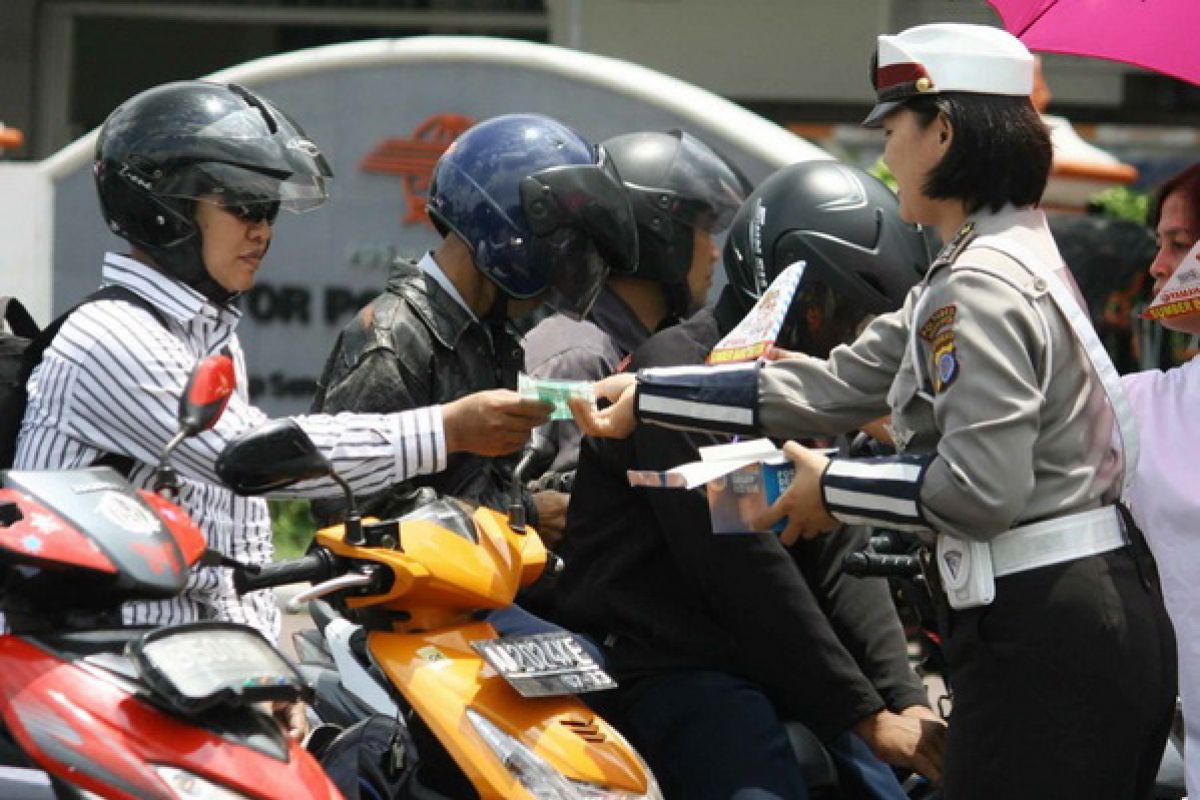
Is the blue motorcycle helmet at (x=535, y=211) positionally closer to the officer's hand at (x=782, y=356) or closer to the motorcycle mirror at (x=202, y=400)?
the officer's hand at (x=782, y=356)

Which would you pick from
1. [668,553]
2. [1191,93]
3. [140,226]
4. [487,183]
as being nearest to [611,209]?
[487,183]

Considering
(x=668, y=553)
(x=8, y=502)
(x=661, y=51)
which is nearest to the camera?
(x=8, y=502)

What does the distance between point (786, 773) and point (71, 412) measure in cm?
142

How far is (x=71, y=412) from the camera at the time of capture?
363 cm

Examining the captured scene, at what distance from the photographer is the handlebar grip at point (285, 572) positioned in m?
3.27

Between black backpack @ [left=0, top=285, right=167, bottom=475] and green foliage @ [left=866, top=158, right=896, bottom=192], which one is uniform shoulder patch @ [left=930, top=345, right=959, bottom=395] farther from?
green foliage @ [left=866, top=158, right=896, bottom=192]

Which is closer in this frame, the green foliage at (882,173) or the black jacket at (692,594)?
the black jacket at (692,594)

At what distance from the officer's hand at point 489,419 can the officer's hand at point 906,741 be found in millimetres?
886

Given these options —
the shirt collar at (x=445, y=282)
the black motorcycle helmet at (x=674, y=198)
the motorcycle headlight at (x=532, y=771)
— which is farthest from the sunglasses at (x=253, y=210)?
the black motorcycle helmet at (x=674, y=198)

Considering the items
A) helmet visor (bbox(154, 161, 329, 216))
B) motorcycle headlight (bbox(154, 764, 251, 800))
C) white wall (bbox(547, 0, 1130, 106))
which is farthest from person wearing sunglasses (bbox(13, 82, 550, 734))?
white wall (bbox(547, 0, 1130, 106))

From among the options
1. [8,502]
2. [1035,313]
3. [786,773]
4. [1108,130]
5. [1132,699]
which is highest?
[1035,313]

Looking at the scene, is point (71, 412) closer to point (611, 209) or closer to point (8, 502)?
point (8, 502)

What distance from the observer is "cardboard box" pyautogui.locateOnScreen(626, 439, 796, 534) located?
3729 millimetres

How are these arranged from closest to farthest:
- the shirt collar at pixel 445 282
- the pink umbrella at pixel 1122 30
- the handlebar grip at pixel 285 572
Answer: the handlebar grip at pixel 285 572 < the shirt collar at pixel 445 282 < the pink umbrella at pixel 1122 30
